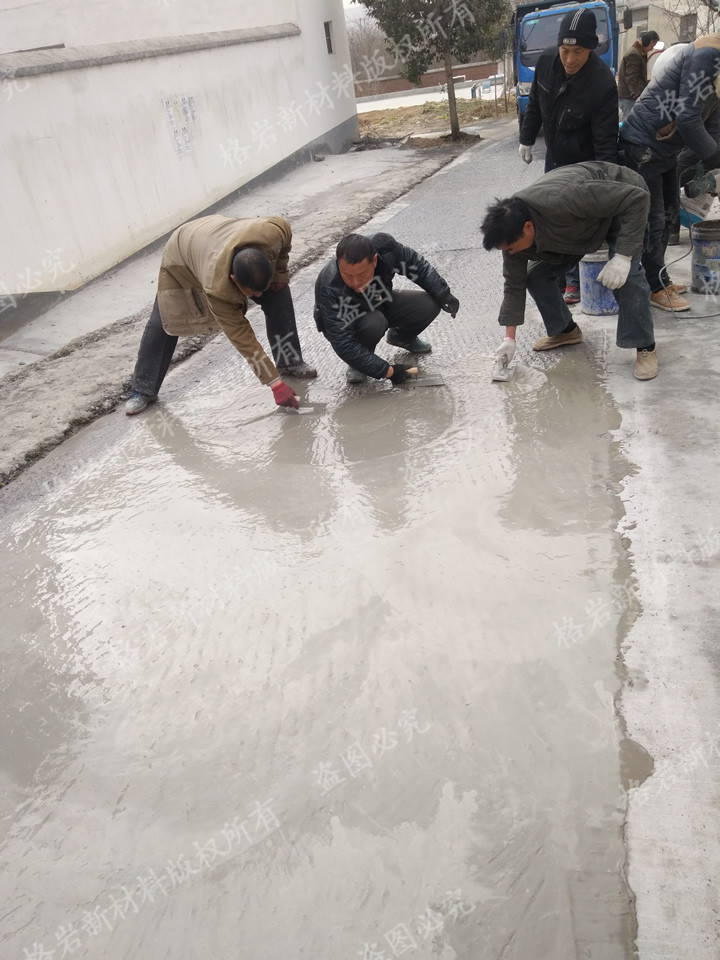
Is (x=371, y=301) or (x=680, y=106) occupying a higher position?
(x=680, y=106)

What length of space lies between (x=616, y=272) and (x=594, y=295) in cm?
105

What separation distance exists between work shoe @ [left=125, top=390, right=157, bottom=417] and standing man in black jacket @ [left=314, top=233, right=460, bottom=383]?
4.01ft

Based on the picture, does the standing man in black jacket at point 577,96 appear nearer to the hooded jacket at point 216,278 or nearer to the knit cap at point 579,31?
the knit cap at point 579,31

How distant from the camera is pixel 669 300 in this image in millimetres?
4410

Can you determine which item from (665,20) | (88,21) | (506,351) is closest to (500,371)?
(506,351)

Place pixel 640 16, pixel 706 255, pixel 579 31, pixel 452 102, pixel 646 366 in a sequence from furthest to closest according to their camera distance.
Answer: pixel 640 16 → pixel 452 102 → pixel 706 255 → pixel 579 31 → pixel 646 366

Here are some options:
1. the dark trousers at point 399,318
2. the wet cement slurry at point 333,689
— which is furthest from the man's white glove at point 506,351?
the dark trousers at point 399,318

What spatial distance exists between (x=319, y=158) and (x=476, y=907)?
1308cm

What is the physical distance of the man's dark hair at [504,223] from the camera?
3.37 metres

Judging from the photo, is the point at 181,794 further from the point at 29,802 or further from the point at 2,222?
the point at 2,222

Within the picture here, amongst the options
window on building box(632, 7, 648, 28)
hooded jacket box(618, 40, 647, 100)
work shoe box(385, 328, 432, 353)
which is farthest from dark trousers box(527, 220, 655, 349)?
window on building box(632, 7, 648, 28)

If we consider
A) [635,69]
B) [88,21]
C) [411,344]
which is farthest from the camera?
[88,21]

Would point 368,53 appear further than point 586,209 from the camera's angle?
Yes

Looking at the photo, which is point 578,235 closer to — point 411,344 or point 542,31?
point 411,344
